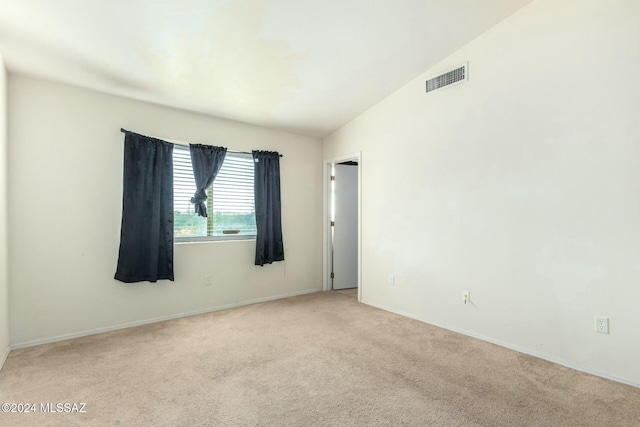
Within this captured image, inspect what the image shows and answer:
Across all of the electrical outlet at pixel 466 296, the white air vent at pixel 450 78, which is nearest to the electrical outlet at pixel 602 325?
the electrical outlet at pixel 466 296

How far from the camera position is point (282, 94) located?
3.60 m

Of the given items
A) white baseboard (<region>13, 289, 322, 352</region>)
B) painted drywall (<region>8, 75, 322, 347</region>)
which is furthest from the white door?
painted drywall (<region>8, 75, 322, 347</region>)

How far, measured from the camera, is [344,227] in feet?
17.1

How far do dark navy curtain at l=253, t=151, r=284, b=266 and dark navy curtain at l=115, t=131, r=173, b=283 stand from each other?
3.65 ft

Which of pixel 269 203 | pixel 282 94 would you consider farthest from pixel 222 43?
pixel 269 203

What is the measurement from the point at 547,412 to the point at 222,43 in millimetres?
3519

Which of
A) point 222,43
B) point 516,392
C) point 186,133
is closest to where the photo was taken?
point 516,392

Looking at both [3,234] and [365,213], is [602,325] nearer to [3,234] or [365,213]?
[365,213]

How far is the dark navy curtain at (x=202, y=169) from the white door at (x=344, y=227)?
194 centimetres

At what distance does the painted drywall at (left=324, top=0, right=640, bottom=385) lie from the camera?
235 cm

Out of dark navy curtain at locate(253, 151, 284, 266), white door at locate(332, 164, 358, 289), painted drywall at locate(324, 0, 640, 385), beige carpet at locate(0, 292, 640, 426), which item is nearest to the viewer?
beige carpet at locate(0, 292, 640, 426)

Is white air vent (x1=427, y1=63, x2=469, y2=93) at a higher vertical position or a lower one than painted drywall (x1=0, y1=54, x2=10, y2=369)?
higher

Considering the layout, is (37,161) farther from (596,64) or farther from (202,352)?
(596,64)

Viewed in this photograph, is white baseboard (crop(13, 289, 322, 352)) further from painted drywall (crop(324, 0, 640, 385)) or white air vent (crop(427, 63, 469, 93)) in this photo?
white air vent (crop(427, 63, 469, 93))
